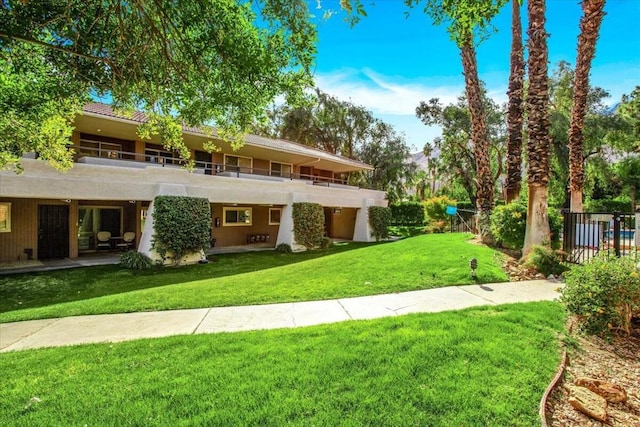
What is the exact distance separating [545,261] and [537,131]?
399 centimetres

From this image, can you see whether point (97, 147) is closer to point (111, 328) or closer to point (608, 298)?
point (111, 328)

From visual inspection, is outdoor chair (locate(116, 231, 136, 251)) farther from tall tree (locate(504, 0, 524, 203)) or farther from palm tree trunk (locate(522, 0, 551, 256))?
tall tree (locate(504, 0, 524, 203))

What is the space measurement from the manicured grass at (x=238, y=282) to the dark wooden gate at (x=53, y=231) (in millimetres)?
4412

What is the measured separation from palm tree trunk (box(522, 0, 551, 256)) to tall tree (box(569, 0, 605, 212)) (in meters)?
4.18

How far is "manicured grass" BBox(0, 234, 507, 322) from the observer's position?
733cm

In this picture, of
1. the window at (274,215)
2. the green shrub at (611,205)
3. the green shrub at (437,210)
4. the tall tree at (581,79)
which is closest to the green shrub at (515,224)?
the tall tree at (581,79)

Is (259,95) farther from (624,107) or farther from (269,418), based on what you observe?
(624,107)

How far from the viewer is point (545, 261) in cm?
876

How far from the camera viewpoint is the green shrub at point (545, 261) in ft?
28.7

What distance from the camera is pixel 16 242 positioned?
44.5 feet

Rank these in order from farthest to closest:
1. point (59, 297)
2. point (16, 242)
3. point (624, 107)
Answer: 1. point (624, 107)
2. point (16, 242)
3. point (59, 297)

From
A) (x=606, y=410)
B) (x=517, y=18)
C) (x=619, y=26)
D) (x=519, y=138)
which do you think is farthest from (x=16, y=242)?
(x=619, y=26)

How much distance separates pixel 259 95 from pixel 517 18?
40.1ft

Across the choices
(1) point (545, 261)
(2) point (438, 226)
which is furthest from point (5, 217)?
(2) point (438, 226)
